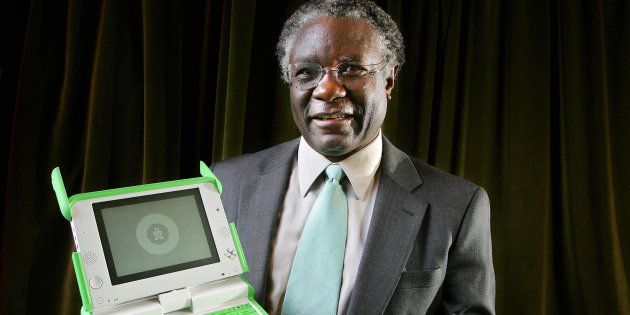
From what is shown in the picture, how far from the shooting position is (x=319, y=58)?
1.11m

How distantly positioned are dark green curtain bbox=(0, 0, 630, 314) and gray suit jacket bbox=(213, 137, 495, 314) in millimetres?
399

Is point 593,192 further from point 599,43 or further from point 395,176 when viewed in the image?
point 395,176

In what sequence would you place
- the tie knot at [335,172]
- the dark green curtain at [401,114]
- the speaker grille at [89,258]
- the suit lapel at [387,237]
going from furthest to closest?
the dark green curtain at [401,114], the tie knot at [335,172], the suit lapel at [387,237], the speaker grille at [89,258]

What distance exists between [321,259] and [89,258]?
0.49 metres

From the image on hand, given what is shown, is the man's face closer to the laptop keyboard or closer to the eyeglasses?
the eyeglasses

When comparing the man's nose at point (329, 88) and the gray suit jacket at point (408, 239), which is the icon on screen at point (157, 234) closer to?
the gray suit jacket at point (408, 239)

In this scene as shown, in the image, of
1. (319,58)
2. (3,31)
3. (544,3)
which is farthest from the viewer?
(544,3)

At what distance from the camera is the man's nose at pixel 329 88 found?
1095mm

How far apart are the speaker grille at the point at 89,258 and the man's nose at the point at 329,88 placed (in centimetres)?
56

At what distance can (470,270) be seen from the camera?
3.86ft

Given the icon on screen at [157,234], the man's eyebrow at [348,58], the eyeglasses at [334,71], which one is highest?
the man's eyebrow at [348,58]

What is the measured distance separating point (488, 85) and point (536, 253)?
64 centimetres

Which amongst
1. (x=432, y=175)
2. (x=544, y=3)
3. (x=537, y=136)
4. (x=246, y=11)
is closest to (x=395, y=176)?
(x=432, y=175)

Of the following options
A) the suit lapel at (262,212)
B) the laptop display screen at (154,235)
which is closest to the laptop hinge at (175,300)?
the laptop display screen at (154,235)
